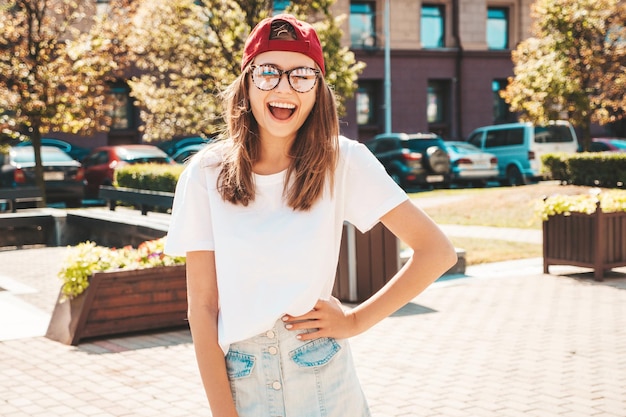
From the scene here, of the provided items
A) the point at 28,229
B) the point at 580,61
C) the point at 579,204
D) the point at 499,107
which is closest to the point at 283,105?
the point at 579,204

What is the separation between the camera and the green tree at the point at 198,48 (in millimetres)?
22578

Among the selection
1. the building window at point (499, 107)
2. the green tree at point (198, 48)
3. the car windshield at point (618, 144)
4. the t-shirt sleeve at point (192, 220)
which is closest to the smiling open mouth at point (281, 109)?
the t-shirt sleeve at point (192, 220)

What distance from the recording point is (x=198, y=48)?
23406 mm

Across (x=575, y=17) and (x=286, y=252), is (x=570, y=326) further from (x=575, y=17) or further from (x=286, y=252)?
(x=575, y=17)

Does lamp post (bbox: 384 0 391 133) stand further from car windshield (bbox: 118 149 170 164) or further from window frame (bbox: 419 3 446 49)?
car windshield (bbox: 118 149 170 164)

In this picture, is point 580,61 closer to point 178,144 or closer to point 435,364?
point 178,144

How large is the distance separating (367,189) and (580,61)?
23.2 metres

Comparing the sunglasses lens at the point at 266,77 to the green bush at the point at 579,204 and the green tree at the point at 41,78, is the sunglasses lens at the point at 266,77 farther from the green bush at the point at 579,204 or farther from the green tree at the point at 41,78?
the green tree at the point at 41,78

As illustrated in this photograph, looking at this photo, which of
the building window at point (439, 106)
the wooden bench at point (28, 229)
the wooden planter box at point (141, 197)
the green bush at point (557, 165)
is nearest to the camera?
the wooden planter box at point (141, 197)

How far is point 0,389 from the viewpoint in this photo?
6414 millimetres

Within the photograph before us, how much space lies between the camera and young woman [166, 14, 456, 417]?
90.9 inches

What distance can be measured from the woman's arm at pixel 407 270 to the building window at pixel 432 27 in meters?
39.0

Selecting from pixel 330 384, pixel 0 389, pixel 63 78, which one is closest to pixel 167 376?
pixel 0 389

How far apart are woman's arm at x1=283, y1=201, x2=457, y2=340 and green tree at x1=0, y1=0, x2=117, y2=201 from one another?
18167 mm
